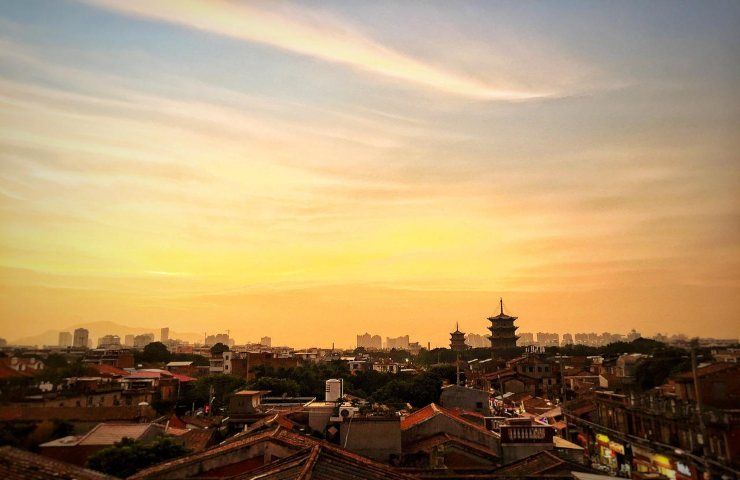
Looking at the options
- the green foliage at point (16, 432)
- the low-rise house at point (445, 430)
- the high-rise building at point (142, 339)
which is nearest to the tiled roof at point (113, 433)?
the green foliage at point (16, 432)

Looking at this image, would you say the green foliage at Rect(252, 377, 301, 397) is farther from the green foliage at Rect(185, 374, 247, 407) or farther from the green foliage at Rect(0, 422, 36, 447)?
the green foliage at Rect(0, 422, 36, 447)

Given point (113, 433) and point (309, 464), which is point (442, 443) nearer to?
point (309, 464)

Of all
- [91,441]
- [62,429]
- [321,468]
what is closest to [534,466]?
[321,468]

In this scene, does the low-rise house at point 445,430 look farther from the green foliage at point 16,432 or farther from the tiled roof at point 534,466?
the green foliage at point 16,432

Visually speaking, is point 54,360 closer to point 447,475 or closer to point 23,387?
point 23,387

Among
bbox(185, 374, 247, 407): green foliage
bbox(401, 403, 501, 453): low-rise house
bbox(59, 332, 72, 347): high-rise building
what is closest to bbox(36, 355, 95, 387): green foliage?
bbox(59, 332, 72, 347): high-rise building

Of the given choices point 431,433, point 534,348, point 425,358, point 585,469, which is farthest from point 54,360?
point 425,358
